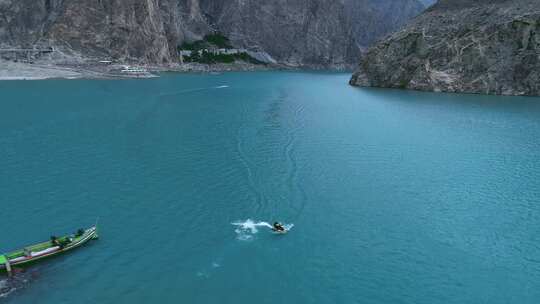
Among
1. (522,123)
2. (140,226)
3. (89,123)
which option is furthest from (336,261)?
(522,123)

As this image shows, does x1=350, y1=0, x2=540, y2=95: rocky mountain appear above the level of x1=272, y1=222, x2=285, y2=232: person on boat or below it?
above

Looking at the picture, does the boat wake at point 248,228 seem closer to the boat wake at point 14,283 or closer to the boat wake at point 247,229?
the boat wake at point 247,229

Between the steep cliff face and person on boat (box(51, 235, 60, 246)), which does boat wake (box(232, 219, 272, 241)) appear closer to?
person on boat (box(51, 235, 60, 246))

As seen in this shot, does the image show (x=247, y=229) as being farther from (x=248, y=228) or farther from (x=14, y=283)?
(x=14, y=283)

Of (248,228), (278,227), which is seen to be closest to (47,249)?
(248,228)

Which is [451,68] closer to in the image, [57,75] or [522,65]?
[522,65]

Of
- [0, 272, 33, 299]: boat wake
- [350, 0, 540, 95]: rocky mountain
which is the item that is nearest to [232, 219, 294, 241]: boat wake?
[0, 272, 33, 299]: boat wake
